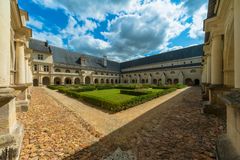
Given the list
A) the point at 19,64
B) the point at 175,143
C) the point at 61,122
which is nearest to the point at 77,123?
the point at 61,122

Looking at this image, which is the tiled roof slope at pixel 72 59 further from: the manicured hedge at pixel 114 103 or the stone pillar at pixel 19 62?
the stone pillar at pixel 19 62

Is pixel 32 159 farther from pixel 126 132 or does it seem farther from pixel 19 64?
pixel 19 64

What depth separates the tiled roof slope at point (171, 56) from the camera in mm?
37844

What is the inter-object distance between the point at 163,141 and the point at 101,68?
150ft

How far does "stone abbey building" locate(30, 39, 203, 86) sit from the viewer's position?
32.8 metres

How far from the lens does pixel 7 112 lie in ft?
8.77

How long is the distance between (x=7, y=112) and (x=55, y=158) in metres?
1.58

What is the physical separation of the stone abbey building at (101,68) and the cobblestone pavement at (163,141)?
33372 millimetres

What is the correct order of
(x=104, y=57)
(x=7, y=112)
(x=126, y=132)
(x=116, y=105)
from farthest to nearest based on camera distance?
(x=104, y=57) < (x=116, y=105) < (x=126, y=132) < (x=7, y=112)

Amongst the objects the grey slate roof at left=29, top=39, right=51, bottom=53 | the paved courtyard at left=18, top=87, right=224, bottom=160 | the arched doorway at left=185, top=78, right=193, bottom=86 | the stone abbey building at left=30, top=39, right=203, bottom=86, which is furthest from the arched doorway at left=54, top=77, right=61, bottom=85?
the arched doorway at left=185, top=78, right=193, bottom=86

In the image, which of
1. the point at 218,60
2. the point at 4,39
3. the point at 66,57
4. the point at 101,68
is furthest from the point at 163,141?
the point at 101,68

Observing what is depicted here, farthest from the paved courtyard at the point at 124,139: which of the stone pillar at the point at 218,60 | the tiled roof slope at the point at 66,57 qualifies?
the tiled roof slope at the point at 66,57

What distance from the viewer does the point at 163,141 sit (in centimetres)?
376

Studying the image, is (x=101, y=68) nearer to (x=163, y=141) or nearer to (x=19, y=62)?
(x=19, y=62)
